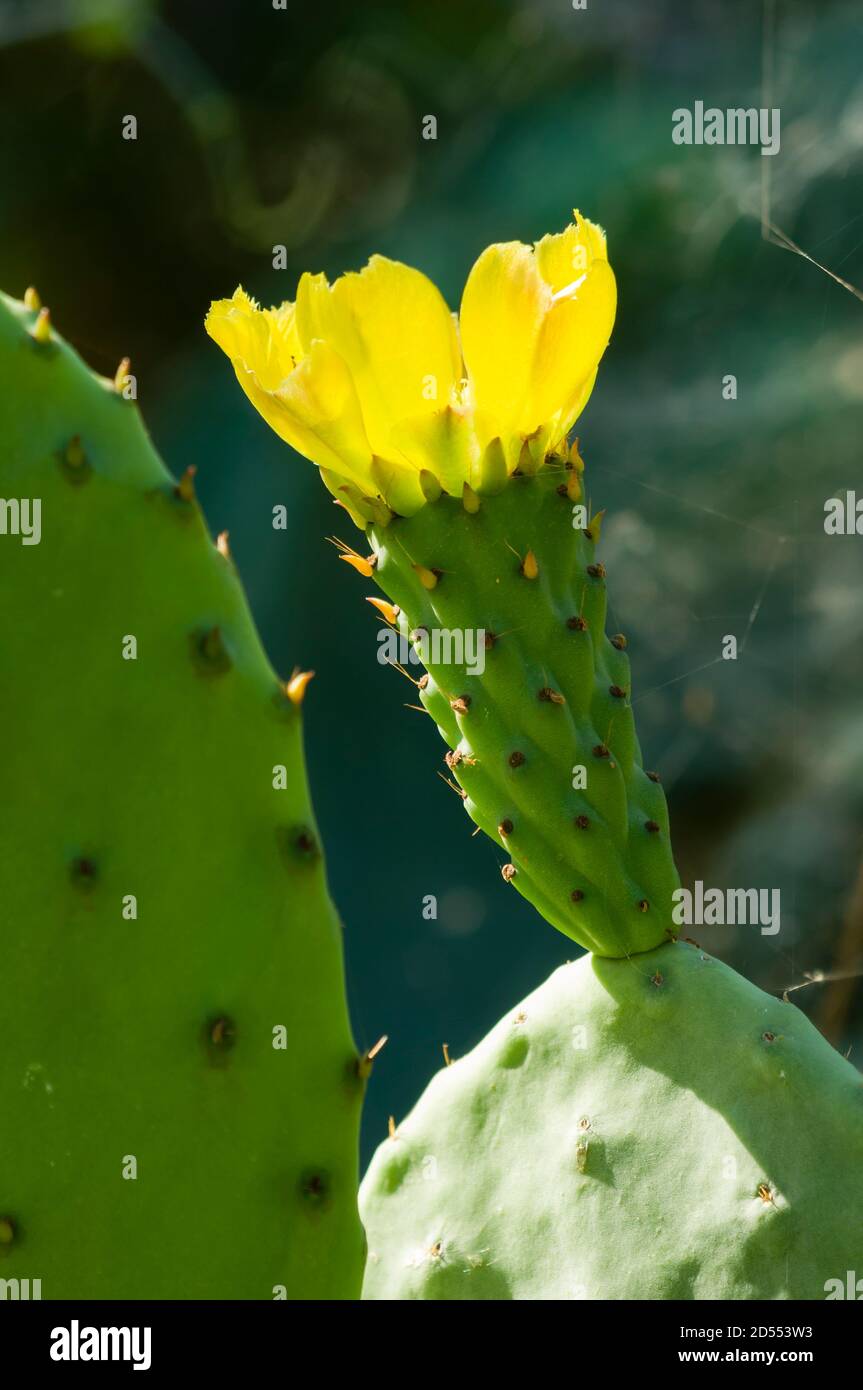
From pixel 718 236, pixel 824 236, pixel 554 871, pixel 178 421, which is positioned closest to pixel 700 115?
pixel 718 236

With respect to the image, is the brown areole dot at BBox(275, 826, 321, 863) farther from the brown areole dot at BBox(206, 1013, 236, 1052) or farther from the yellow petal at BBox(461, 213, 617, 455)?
the yellow petal at BBox(461, 213, 617, 455)

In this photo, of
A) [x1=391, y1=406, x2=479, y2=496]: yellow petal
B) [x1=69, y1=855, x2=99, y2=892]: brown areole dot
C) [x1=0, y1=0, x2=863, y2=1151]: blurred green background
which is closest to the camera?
[x1=69, y1=855, x2=99, y2=892]: brown areole dot

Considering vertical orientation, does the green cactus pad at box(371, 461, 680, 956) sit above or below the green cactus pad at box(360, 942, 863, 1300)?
above

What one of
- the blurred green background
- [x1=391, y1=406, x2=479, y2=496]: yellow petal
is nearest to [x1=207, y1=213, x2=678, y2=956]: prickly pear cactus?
[x1=391, y1=406, x2=479, y2=496]: yellow petal

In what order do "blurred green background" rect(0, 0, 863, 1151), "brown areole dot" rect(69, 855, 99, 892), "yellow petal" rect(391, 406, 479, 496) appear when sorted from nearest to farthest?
"brown areole dot" rect(69, 855, 99, 892)
"yellow petal" rect(391, 406, 479, 496)
"blurred green background" rect(0, 0, 863, 1151)

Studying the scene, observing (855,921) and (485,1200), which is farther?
(855,921)
